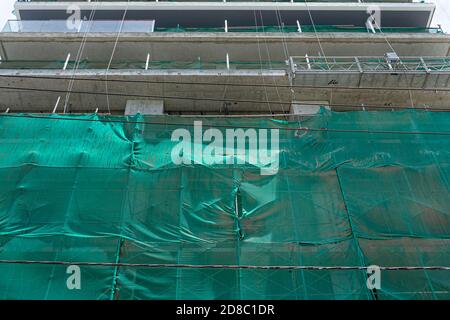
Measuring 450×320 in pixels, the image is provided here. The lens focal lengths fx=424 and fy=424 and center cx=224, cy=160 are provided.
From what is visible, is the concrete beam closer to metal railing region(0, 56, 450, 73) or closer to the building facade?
the building facade

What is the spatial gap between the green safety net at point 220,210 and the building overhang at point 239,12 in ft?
33.1

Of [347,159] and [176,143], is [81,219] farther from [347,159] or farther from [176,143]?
[347,159]

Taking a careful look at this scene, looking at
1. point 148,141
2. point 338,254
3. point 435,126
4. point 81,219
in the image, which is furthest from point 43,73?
point 435,126

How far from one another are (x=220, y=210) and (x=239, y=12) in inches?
528

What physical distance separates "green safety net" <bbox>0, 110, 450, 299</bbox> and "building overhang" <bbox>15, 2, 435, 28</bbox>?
1008 centimetres

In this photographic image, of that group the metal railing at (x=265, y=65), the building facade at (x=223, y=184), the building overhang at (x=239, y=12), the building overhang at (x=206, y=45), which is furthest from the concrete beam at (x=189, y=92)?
the building overhang at (x=239, y=12)

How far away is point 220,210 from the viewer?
9.48 metres

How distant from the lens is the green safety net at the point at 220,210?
8281 millimetres

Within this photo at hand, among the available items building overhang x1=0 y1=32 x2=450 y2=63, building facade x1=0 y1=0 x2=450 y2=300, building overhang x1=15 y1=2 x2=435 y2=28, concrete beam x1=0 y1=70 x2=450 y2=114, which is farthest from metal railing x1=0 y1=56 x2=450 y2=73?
building overhang x1=15 y1=2 x2=435 y2=28

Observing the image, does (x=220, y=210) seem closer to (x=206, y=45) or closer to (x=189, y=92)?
(x=189, y=92)

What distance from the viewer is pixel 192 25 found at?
20.8 m

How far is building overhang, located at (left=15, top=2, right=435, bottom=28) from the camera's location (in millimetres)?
19578

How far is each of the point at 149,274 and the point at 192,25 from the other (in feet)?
50.2

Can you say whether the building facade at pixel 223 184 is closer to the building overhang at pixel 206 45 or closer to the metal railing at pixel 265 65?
the metal railing at pixel 265 65
